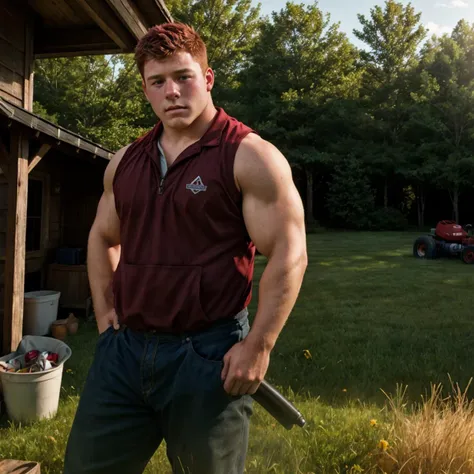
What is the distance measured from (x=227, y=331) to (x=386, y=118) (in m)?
31.6

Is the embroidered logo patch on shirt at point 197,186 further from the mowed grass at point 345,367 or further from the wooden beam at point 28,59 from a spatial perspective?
the wooden beam at point 28,59

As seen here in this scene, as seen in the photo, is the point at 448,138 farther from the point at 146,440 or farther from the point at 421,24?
the point at 146,440

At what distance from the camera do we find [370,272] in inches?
464

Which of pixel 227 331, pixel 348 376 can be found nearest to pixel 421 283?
pixel 348 376

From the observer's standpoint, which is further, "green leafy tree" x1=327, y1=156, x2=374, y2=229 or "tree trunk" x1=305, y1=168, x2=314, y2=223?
"tree trunk" x1=305, y1=168, x2=314, y2=223

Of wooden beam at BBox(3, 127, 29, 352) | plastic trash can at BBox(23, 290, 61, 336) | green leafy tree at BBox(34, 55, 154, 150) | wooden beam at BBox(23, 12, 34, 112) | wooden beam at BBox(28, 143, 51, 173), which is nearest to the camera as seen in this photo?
wooden beam at BBox(3, 127, 29, 352)

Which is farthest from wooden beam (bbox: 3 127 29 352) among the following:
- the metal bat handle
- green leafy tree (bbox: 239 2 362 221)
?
green leafy tree (bbox: 239 2 362 221)

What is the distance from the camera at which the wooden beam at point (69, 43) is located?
6440 mm

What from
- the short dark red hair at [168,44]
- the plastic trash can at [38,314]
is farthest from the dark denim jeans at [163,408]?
the plastic trash can at [38,314]

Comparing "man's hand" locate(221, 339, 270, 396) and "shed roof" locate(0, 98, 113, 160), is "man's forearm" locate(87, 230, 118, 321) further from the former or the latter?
"shed roof" locate(0, 98, 113, 160)

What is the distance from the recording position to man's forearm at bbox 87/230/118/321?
2074 mm

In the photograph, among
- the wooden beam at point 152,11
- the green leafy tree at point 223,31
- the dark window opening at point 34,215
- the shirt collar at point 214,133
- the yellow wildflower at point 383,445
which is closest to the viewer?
the shirt collar at point 214,133

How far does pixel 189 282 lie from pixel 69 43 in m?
6.03

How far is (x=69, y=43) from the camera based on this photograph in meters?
6.66
